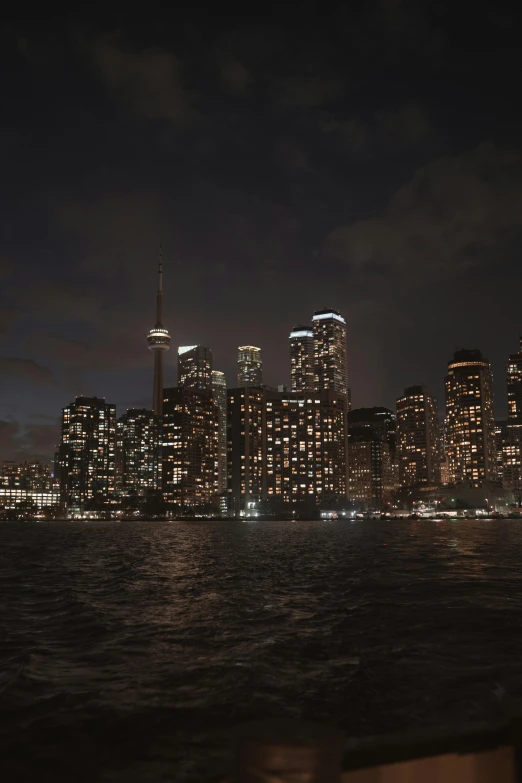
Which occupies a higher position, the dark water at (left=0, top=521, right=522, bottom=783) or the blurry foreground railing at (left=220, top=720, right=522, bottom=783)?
the blurry foreground railing at (left=220, top=720, right=522, bottom=783)

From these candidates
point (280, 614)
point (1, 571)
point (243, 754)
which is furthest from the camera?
point (1, 571)

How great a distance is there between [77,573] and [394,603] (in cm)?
2993

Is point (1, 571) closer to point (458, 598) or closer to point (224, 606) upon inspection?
point (224, 606)

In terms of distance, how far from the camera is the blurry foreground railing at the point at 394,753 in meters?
3.77

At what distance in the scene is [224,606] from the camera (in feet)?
93.5

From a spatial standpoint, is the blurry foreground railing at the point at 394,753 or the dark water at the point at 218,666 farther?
the dark water at the point at 218,666

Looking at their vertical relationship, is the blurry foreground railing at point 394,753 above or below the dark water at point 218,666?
above

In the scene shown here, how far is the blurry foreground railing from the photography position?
3.77m

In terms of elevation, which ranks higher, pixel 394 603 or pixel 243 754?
pixel 243 754

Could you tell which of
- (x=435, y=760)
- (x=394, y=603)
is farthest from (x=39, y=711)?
(x=394, y=603)

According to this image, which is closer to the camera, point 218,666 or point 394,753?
point 394,753

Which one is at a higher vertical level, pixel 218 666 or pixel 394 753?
pixel 394 753

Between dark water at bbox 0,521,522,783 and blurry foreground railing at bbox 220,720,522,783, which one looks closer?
blurry foreground railing at bbox 220,720,522,783

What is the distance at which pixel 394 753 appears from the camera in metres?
4.43
